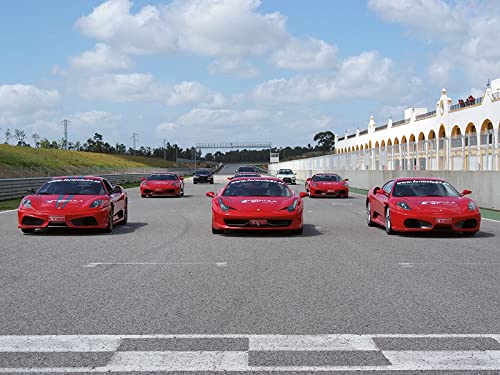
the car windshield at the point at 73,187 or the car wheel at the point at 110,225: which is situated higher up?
the car windshield at the point at 73,187

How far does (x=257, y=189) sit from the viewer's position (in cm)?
1516

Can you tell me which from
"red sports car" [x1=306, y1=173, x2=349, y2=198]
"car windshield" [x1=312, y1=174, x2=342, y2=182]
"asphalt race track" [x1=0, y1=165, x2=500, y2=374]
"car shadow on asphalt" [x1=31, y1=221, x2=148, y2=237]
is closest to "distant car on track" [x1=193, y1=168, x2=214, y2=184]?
"car windshield" [x1=312, y1=174, x2=342, y2=182]

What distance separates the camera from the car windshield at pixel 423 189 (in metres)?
14.6

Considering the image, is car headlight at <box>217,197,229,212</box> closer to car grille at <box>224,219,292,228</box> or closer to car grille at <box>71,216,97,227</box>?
car grille at <box>224,219,292,228</box>

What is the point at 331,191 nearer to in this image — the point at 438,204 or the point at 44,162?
the point at 438,204

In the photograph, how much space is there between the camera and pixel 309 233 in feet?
47.3

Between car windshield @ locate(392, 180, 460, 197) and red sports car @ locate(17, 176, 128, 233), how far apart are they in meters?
6.11

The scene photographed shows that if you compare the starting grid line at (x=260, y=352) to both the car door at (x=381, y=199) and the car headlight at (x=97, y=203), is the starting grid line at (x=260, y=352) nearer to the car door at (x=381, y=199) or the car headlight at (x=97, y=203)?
the car headlight at (x=97, y=203)

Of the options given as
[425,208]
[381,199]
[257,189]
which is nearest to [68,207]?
[257,189]

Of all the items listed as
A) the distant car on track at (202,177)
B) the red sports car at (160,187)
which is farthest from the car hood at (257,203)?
the distant car on track at (202,177)

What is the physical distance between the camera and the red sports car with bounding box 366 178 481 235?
13.2m

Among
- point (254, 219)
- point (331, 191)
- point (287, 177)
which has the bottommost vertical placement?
point (331, 191)

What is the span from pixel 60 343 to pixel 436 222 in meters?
9.28

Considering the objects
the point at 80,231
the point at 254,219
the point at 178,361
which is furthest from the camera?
the point at 80,231
